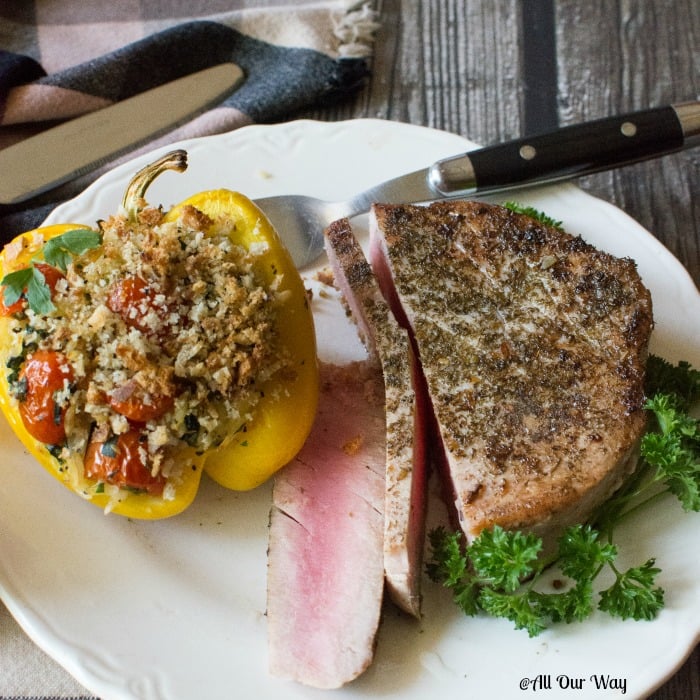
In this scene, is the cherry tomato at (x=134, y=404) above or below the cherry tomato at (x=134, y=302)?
below

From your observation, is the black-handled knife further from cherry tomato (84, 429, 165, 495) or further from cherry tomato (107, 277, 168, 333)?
cherry tomato (84, 429, 165, 495)

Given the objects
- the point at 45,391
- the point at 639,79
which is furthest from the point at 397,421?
the point at 639,79

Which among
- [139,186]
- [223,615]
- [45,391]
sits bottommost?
[223,615]

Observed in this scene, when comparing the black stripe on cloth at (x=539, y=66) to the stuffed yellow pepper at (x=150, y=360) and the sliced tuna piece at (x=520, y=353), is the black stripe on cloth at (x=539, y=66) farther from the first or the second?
the stuffed yellow pepper at (x=150, y=360)

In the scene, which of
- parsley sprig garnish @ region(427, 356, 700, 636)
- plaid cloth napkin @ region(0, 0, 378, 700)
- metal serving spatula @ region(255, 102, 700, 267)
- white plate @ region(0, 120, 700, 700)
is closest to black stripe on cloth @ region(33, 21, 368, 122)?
plaid cloth napkin @ region(0, 0, 378, 700)

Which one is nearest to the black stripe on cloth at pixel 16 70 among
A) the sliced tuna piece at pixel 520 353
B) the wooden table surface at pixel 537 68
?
the wooden table surface at pixel 537 68

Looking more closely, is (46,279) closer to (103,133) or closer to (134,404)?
(134,404)
